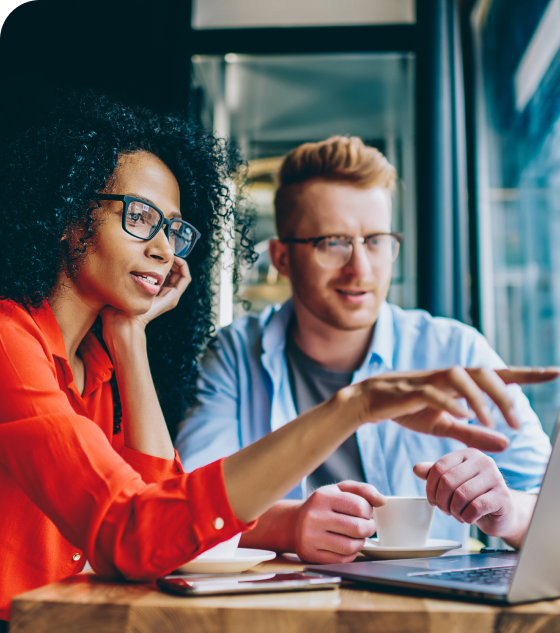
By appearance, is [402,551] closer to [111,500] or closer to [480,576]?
[480,576]

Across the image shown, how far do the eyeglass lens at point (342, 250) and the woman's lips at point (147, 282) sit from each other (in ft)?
1.96

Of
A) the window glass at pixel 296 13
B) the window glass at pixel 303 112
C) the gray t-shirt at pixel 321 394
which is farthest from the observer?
the window glass at pixel 303 112

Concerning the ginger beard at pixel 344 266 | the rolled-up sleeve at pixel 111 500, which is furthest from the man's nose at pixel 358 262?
the rolled-up sleeve at pixel 111 500

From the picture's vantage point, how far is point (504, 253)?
2133 mm

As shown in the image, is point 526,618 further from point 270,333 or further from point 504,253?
point 504,253

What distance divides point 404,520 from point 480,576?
0.74 feet

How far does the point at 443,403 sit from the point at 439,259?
1.44 metres

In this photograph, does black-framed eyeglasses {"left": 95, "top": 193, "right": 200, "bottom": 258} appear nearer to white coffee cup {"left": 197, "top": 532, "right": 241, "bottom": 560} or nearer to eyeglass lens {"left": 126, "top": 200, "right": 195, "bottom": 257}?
eyeglass lens {"left": 126, "top": 200, "right": 195, "bottom": 257}

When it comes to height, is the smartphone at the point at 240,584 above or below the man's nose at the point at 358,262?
below

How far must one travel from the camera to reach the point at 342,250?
1589mm

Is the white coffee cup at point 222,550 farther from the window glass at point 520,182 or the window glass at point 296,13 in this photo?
the window glass at point 296,13

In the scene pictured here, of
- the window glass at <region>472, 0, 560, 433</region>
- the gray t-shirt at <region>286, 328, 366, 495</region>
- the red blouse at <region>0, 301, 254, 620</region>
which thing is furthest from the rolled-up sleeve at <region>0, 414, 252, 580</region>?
the window glass at <region>472, 0, 560, 433</region>

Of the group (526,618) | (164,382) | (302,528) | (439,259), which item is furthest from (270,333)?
(526,618)

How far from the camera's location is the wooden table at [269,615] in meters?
0.50
